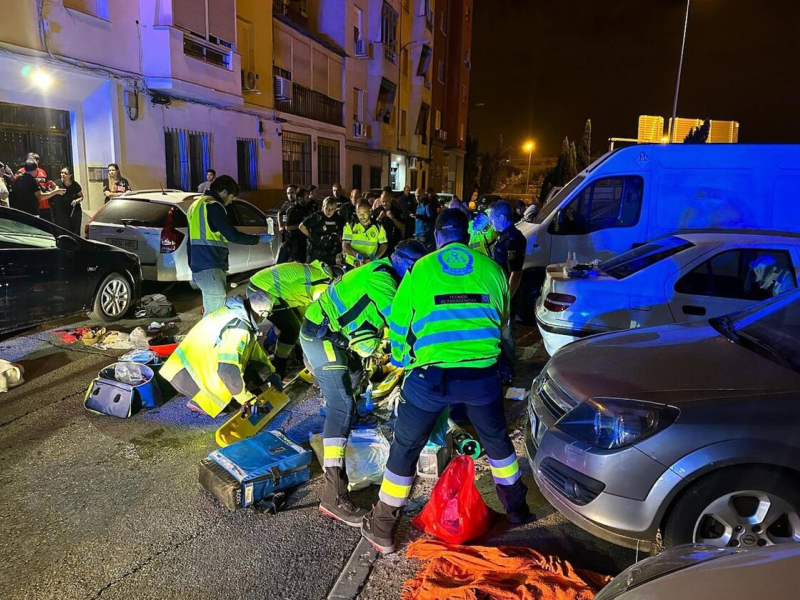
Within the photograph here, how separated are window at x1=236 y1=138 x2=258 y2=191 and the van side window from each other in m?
11.9

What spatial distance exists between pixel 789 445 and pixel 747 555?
1.12 m

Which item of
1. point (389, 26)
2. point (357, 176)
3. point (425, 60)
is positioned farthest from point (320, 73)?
point (425, 60)

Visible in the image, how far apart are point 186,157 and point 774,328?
14.2 m

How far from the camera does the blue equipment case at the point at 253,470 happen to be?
3367 mm

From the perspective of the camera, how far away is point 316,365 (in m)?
3.52

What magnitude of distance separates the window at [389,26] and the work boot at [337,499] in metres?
27.1

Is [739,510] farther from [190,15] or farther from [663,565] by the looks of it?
[190,15]

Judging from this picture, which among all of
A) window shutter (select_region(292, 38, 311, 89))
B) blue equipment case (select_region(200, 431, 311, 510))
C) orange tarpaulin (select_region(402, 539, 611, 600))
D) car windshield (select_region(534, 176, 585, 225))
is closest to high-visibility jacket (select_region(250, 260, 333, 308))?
blue equipment case (select_region(200, 431, 311, 510))

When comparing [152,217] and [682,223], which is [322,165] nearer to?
[152,217]

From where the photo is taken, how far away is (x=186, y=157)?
1475cm

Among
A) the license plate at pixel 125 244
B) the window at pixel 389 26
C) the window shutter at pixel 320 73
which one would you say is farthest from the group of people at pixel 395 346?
the window at pixel 389 26

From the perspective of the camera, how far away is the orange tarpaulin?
8.45 feet

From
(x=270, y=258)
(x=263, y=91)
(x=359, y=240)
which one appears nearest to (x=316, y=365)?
(x=359, y=240)

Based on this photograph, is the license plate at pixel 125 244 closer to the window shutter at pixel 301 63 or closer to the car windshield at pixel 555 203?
the car windshield at pixel 555 203
